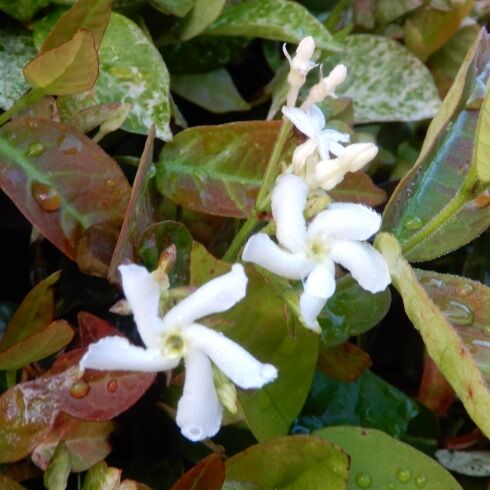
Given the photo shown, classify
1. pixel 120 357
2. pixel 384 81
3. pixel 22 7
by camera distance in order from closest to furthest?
1. pixel 120 357
2. pixel 22 7
3. pixel 384 81

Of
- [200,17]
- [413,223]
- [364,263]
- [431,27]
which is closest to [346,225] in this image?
[364,263]

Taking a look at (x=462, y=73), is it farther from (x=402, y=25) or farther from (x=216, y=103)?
(x=402, y=25)

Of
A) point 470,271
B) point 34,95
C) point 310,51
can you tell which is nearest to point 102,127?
point 34,95

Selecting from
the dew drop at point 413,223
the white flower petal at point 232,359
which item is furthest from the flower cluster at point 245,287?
the dew drop at point 413,223

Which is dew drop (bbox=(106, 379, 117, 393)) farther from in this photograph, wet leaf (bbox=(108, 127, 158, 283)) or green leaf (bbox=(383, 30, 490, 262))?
green leaf (bbox=(383, 30, 490, 262))

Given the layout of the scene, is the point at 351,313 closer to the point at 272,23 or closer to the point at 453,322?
the point at 453,322

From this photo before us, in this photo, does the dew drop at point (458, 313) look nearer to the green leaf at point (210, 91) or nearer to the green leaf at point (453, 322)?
the green leaf at point (453, 322)
